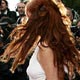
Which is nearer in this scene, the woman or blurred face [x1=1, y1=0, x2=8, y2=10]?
the woman

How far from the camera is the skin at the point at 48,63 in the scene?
122 inches

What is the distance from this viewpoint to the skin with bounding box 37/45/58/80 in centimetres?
309

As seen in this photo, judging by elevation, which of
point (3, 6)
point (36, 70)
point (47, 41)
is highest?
point (47, 41)

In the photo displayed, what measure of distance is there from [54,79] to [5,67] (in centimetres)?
332

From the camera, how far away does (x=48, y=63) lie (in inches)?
122

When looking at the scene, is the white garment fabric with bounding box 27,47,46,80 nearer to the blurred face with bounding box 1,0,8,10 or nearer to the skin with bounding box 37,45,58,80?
the skin with bounding box 37,45,58,80

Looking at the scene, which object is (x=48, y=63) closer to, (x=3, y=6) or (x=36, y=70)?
(x=36, y=70)

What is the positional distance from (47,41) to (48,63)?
0.60 feet

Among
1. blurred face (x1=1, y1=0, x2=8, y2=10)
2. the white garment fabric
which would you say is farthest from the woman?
blurred face (x1=1, y1=0, x2=8, y2=10)

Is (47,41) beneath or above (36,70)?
above

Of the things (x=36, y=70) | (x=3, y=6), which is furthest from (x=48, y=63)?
(x=3, y=6)

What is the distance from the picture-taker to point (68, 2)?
24875mm

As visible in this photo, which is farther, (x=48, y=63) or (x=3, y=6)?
(x=3, y=6)

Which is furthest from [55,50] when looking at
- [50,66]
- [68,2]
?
[68,2]
